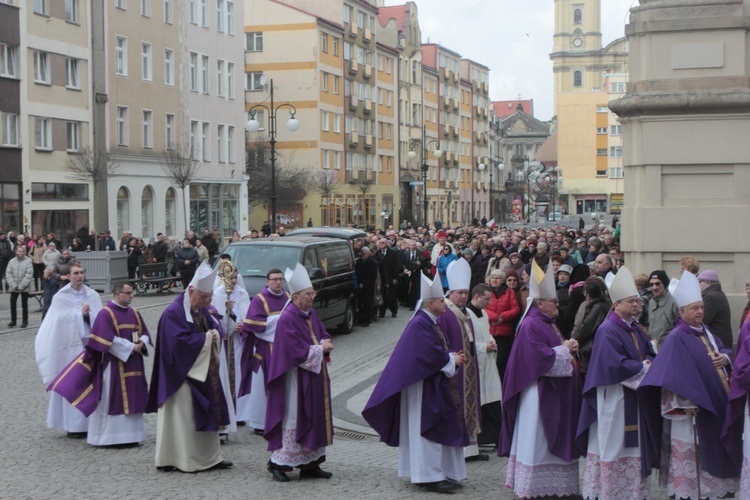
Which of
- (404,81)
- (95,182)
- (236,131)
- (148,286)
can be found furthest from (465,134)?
(148,286)

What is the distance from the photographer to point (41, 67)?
4209 cm

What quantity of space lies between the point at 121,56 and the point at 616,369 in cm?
4108

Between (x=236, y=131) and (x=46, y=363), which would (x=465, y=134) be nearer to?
(x=236, y=131)

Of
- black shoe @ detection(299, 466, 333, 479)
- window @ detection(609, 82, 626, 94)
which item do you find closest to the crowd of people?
black shoe @ detection(299, 466, 333, 479)

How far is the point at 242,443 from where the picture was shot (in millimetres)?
12234

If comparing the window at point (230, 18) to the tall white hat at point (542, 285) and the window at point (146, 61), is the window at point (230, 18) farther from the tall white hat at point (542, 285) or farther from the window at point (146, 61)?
the tall white hat at point (542, 285)

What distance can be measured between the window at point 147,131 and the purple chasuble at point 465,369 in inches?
1574

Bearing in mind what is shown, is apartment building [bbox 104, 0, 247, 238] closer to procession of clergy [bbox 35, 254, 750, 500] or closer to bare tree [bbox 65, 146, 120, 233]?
bare tree [bbox 65, 146, 120, 233]

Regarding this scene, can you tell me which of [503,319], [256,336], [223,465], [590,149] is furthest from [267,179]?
[590,149]

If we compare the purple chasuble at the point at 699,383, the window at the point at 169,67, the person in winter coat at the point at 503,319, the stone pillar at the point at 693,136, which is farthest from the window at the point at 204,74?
the purple chasuble at the point at 699,383

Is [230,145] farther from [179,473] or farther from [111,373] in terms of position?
[179,473]

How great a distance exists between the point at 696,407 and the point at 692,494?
71cm

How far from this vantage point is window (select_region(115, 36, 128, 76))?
4688 centimetres

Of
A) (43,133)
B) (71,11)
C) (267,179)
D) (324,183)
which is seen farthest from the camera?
(324,183)
